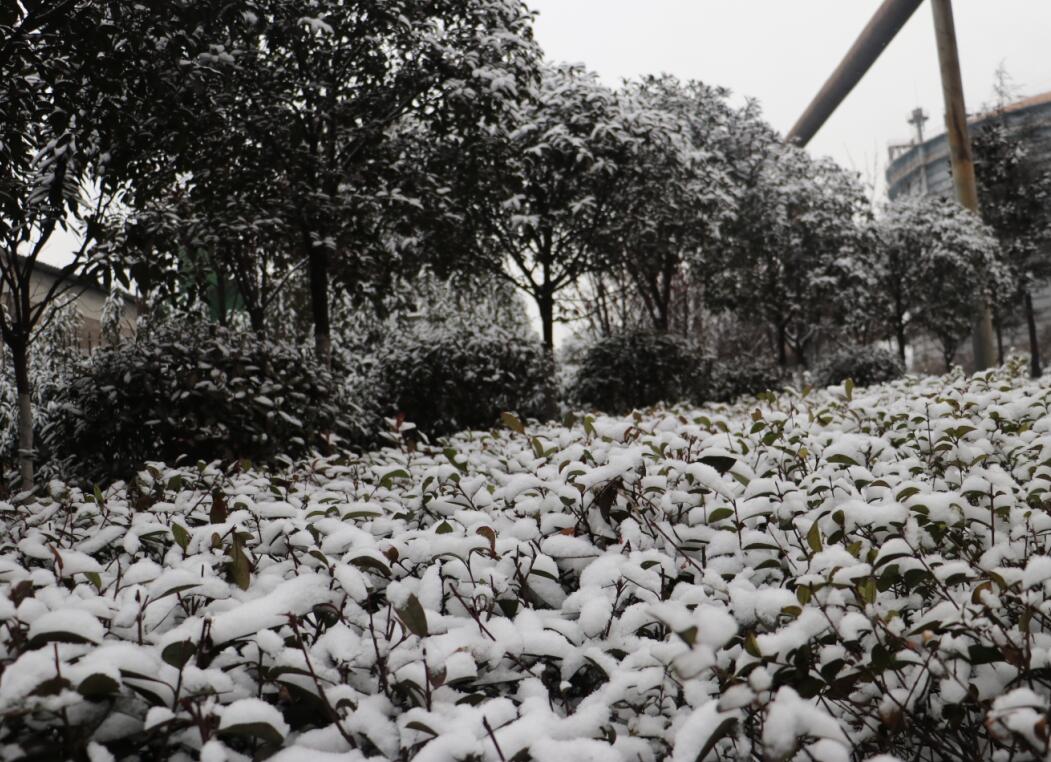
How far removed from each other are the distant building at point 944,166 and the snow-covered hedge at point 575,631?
71.8 ft

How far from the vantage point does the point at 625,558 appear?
151cm

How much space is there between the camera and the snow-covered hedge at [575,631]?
98cm

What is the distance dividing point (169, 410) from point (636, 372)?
5.86 metres

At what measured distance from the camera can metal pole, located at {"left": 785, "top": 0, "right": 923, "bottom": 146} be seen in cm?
1577

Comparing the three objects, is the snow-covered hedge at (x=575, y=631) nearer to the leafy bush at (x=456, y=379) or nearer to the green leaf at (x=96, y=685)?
the green leaf at (x=96, y=685)

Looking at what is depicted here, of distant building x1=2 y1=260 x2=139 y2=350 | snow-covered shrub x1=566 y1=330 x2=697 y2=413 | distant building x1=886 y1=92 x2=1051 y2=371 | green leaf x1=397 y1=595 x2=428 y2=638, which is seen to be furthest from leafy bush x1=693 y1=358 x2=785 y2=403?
distant building x1=886 y1=92 x2=1051 y2=371

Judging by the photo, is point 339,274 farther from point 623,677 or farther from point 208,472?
point 623,677

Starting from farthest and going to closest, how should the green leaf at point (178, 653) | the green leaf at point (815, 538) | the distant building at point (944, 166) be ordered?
the distant building at point (944, 166), the green leaf at point (815, 538), the green leaf at point (178, 653)

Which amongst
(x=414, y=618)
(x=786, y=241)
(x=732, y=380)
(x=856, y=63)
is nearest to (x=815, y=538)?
(x=414, y=618)

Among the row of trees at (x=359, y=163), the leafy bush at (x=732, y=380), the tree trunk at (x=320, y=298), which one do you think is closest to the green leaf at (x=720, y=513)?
→ the row of trees at (x=359, y=163)

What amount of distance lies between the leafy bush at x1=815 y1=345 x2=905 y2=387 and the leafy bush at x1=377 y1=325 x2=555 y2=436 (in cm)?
659

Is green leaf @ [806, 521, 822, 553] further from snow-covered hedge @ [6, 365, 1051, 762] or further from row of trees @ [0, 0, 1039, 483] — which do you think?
row of trees @ [0, 0, 1039, 483]

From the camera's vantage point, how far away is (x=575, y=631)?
4.38 feet

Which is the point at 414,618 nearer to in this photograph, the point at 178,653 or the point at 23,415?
the point at 178,653
